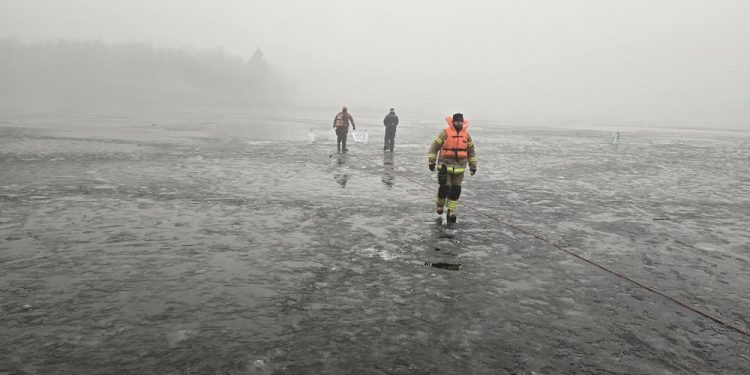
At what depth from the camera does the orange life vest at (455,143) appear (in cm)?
888

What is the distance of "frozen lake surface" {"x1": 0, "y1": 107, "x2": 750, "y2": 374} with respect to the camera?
4012 mm

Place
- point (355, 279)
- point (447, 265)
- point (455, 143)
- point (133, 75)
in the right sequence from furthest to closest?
point (133, 75) → point (455, 143) → point (447, 265) → point (355, 279)

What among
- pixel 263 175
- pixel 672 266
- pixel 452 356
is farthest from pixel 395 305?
pixel 263 175

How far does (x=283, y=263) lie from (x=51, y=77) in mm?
123448

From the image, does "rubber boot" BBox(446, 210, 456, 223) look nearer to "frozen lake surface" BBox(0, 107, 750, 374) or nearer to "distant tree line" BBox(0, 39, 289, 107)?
"frozen lake surface" BBox(0, 107, 750, 374)

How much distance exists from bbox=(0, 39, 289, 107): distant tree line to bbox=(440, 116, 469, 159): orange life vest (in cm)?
9907

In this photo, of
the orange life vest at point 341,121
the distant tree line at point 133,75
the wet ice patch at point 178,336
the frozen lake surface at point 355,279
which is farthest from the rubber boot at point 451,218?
the distant tree line at point 133,75

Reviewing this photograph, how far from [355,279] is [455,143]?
4.13 metres

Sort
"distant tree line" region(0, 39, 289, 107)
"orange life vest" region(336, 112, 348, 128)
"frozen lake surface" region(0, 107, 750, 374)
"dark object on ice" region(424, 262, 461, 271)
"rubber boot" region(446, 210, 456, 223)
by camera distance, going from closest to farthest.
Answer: "frozen lake surface" region(0, 107, 750, 374), "dark object on ice" region(424, 262, 461, 271), "rubber boot" region(446, 210, 456, 223), "orange life vest" region(336, 112, 348, 128), "distant tree line" region(0, 39, 289, 107)

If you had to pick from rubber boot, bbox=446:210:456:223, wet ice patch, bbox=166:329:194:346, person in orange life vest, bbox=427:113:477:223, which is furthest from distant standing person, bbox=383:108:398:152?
wet ice patch, bbox=166:329:194:346

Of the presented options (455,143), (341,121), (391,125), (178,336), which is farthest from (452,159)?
(391,125)

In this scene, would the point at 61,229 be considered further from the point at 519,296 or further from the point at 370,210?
the point at 519,296

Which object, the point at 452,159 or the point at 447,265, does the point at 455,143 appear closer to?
the point at 452,159

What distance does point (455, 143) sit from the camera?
8.89m
